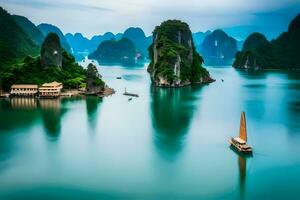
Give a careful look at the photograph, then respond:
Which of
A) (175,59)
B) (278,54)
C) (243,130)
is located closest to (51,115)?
(243,130)

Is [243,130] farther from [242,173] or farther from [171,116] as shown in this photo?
[171,116]

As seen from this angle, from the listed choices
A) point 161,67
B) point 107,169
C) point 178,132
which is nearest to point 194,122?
point 178,132

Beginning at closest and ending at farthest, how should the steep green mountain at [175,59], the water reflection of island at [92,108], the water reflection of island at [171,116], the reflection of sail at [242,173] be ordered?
the reflection of sail at [242,173] < the water reflection of island at [171,116] < the water reflection of island at [92,108] < the steep green mountain at [175,59]

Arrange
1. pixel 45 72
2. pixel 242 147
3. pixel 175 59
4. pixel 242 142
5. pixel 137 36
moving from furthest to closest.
→ pixel 137 36 < pixel 175 59 < pixel 45 72 < pixel 242 142 < pixel 242 147

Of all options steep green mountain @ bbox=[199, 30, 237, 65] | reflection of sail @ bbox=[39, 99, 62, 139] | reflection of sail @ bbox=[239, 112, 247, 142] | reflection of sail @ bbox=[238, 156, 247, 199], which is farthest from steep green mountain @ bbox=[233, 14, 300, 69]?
reflection of sail @ bbox=[238, 156, 247, 199]

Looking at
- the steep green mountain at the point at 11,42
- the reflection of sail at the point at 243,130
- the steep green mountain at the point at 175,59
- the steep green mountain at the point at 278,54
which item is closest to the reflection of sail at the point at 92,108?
the reflection of sail at the point at 243,130

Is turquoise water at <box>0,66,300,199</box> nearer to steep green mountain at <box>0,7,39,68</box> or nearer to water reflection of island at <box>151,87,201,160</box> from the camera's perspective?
water reflection of island at <box>151,87,201,160</box>

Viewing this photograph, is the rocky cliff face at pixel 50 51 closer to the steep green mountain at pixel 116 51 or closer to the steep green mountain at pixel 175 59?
the steep green mountain at pixel 175 59
